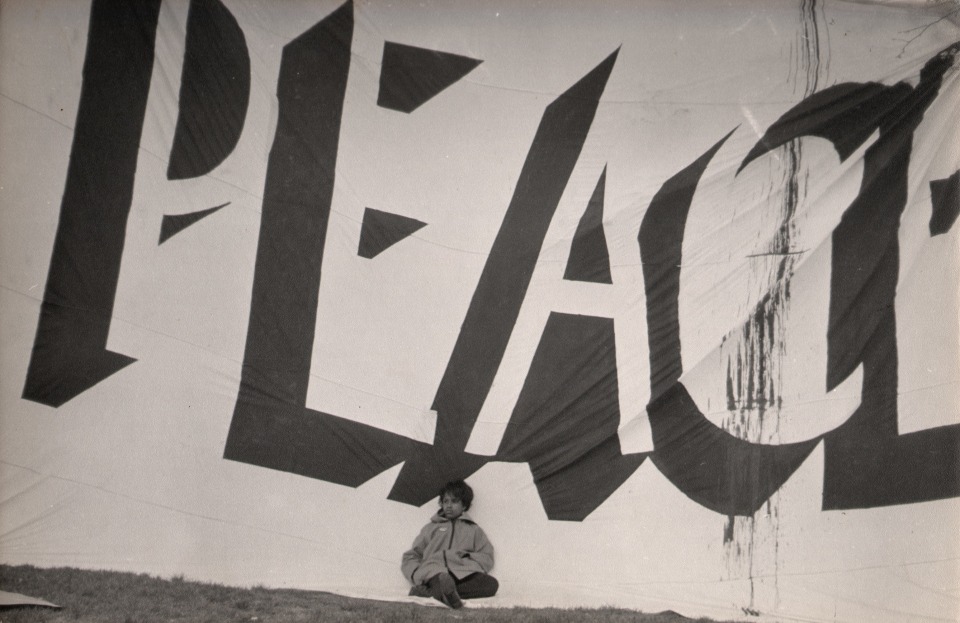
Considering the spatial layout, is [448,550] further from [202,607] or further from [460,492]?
[202,607]

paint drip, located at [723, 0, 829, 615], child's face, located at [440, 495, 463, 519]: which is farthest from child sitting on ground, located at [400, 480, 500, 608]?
paint drip, located at [723, 0, 829, 615]

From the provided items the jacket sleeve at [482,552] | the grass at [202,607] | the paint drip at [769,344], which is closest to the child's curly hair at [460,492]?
the jacket sleeve at [482,552]

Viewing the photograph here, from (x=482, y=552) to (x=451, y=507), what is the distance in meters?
0.27

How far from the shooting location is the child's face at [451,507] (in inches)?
200

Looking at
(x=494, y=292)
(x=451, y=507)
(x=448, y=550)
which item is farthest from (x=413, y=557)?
(x=494, y=292)

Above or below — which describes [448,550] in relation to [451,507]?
below

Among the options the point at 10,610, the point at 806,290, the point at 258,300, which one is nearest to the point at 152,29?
the point at 258,300

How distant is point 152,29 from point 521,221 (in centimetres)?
214

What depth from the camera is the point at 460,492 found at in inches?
201

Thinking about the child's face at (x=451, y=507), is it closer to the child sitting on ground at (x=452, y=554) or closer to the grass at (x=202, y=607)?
the child sitting on ground at (x=452, y=554)

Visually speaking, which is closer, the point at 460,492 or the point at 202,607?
the point at 202,607

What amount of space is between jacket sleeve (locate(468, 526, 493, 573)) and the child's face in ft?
0.45

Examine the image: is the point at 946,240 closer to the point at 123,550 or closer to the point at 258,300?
the point at 258,300

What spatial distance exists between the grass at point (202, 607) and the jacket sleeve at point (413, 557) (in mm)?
278
